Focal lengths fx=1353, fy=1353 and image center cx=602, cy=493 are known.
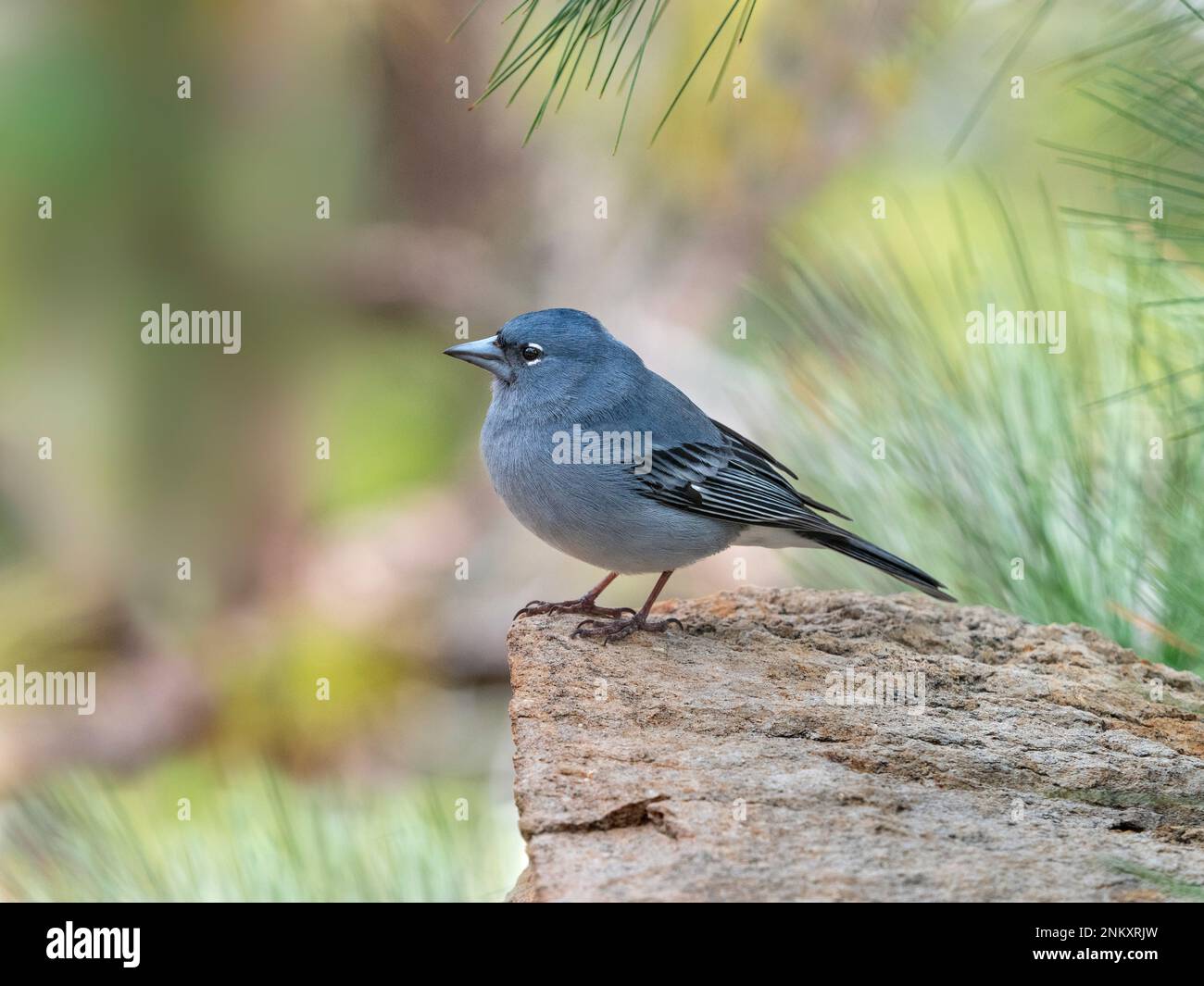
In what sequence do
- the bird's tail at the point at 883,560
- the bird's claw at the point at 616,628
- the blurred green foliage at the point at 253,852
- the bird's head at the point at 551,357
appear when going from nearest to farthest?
1. the blurred green foliage at the point at 253,852
2. the bird's tail at the point at 883,560
3. the bird's claw at the point at 616,628
4. the bird's head at the point at 551,357

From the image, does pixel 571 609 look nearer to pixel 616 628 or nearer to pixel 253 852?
pixel 616 628

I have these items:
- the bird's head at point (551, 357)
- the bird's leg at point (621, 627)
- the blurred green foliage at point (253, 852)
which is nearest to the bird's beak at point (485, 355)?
the bird's head at point (551, 357)

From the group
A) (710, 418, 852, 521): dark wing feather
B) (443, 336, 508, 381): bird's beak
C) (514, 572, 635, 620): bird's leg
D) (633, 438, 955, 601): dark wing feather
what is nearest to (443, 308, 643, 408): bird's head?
(443, 336, 508, 381): bird's beak

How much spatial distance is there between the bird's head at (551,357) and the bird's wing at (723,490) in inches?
11.9

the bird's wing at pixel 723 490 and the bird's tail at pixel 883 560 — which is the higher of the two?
the bird's wing at pixel 723 490

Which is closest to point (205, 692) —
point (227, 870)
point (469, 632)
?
point (469, 632)

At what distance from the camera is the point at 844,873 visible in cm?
233

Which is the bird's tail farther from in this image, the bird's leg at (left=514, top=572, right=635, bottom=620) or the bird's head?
the bird's head

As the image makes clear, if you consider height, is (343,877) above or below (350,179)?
below

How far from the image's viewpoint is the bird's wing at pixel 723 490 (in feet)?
12.9

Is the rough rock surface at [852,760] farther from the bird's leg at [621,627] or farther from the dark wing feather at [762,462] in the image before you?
the dark wing feather at [762,462]
